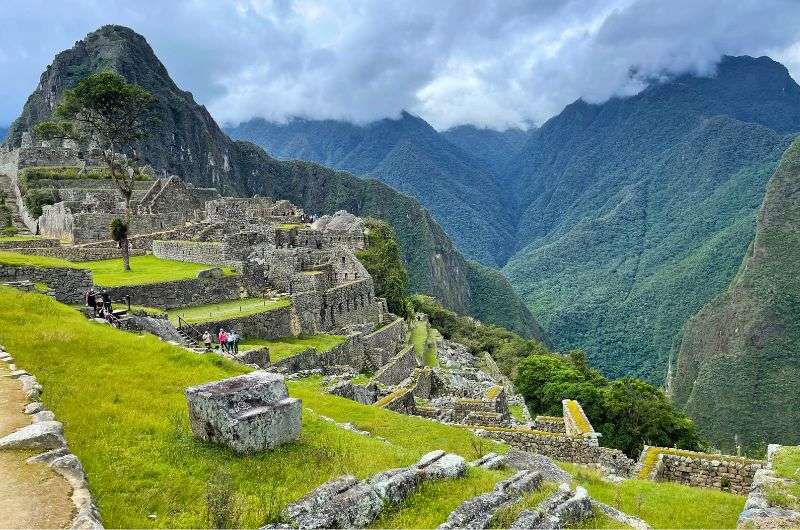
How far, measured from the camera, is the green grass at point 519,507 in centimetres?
611

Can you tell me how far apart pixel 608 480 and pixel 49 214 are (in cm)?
4216

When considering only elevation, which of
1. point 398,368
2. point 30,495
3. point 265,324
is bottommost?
point 398,368

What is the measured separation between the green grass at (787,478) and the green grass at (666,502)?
631 mm

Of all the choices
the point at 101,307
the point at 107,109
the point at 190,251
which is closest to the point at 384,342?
the point at 190,251

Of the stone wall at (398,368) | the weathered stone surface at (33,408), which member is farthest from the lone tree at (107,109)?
the weathered stone surface at (33,408)

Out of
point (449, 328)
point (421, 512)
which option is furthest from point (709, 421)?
point (421, 512)

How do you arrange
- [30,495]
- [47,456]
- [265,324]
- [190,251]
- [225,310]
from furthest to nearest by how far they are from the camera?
[190,251]
[265,324]
[225,310]
[47,456]
[30,495]

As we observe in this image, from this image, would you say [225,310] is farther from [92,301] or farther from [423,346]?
[423,346]

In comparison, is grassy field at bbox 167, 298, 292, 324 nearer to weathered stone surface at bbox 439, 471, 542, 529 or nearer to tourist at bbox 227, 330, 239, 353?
tourist at bbox 227, 330, 239, 353

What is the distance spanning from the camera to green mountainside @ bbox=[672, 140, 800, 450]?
107 metres

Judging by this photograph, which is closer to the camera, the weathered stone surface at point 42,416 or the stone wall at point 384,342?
the weathered stone surface at point 42,416

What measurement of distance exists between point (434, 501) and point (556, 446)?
9.13 m

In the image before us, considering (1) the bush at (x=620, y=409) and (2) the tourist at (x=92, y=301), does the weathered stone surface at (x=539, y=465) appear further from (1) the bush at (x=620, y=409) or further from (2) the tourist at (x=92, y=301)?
(1) the bush at (x=620, y=409)

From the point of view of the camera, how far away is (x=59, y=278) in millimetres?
17453
